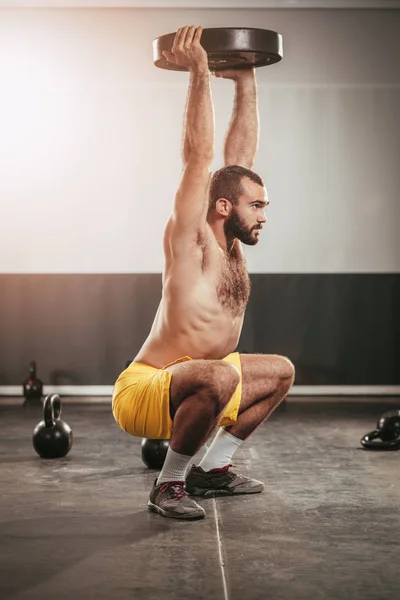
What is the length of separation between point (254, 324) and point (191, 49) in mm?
3891

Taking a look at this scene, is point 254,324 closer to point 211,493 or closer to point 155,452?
point 155,452

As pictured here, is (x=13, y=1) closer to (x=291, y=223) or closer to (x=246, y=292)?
(x=291, y=223)

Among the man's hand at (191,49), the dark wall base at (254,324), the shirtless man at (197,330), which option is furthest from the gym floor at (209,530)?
the dark wall base at (254,324)

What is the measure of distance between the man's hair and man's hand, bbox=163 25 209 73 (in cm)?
42

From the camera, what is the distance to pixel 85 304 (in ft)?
22.5

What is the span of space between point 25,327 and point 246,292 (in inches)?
150

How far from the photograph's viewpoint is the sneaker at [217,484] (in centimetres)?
353

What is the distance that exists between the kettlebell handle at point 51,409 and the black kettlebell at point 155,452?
0.54m

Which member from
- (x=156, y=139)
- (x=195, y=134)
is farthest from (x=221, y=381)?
(x=156, y=139)

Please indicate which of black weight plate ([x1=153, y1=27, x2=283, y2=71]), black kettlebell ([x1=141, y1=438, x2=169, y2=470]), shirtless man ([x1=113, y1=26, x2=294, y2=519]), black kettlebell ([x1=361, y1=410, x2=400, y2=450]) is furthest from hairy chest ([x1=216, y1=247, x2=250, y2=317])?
black kettlebell ([x1=361, y1=410, x2=400, y2=450])

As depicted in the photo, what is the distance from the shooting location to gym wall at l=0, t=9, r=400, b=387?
22.3 feet

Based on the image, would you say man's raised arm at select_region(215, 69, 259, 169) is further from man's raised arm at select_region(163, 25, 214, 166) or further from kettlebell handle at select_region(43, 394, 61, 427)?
kettlebell handle at select_region(43, 394, 61, 427)

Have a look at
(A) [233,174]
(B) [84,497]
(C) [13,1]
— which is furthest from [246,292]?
(C) [13,1]

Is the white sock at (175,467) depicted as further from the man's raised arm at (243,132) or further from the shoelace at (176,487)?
the man's raised arm at (243,132)
